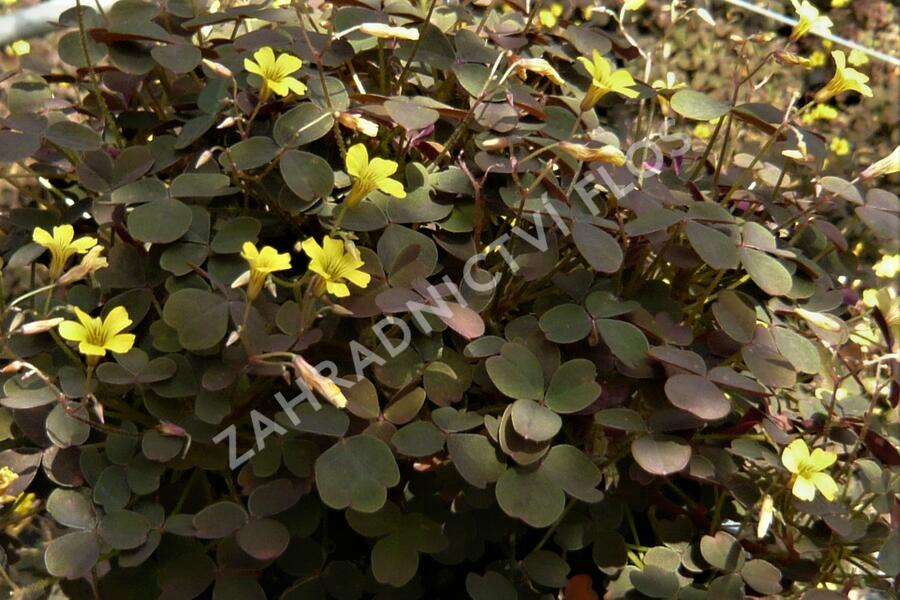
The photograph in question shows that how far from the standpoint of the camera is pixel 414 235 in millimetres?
987

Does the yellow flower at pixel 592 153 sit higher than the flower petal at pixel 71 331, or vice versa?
the yellow flower at pixel 592 153

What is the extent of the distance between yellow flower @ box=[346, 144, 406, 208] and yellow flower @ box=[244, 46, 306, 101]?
10cm

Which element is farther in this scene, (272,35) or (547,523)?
(272,35)

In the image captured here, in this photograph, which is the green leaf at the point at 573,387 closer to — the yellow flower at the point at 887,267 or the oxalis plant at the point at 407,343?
the oxalis plant at the point at 407,343

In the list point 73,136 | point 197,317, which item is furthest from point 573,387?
point 73,136

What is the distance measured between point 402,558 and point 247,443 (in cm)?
19

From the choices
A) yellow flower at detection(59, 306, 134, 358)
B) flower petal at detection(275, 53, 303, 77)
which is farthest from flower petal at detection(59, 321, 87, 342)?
flower petal at detection(275, 53, 303, 77)

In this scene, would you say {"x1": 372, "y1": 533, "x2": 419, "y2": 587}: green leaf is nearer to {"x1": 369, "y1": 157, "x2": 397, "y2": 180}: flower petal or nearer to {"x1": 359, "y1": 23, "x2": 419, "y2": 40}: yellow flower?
{"x1": 369, "y1": 157, "x2": 397, "y2": 180}: flower petal

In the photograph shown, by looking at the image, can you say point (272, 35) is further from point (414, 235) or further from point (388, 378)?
point (388, 378)

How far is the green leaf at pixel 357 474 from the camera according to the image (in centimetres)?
85

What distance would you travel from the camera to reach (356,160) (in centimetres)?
91

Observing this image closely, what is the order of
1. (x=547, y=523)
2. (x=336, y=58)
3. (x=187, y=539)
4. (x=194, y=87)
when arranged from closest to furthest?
1. (x=547, y=523)
2. (x=187, y=539)
3. (x=336, y=58)
4. (x=194, y=87)

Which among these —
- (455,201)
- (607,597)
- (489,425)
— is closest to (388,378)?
(489,425)

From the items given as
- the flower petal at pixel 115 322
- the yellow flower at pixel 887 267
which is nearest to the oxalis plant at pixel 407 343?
the flower petal at pixel 115 322
